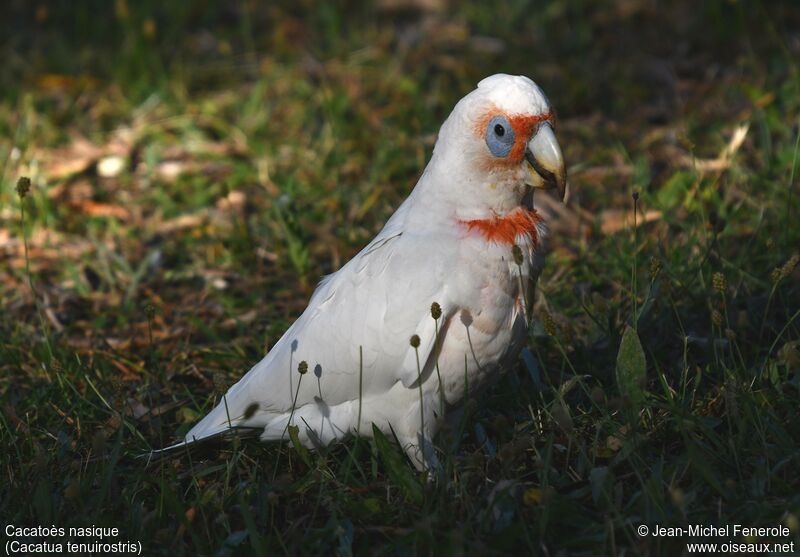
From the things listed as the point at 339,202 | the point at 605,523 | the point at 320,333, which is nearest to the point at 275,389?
the point at 320,333

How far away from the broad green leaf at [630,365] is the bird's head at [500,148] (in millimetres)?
475

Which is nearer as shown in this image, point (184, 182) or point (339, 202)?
point (339, 202)

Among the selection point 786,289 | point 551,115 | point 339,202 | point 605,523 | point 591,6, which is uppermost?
point 591,6

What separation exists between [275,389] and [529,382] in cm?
89

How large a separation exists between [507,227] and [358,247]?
1.50 m

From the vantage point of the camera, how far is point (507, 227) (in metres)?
2.80

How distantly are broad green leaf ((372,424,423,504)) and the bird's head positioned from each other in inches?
28.0

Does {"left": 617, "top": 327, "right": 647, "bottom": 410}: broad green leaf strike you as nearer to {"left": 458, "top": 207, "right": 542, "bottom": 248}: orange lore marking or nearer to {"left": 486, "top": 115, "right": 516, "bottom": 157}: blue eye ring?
{"left": 458, "top": 207, "right": 542, "bottom": 248}: orange lore marking

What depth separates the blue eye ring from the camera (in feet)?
8.91

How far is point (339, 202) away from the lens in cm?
443

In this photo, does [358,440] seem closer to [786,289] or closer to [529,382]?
[529,382]

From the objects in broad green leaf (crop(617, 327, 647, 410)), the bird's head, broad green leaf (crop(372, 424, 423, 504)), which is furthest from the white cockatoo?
broad green leaf (crop(617, 327, 647, 410))

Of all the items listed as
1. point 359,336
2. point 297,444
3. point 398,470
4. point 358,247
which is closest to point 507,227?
point 359,336

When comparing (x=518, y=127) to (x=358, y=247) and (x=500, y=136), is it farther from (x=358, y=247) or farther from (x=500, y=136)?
(x=358, y=247)
